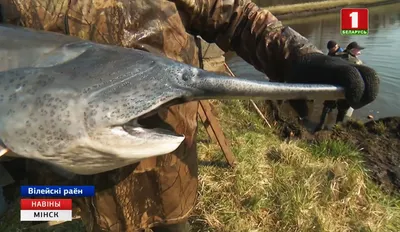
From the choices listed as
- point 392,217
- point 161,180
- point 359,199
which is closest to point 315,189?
point 359,199

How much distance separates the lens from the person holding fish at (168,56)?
5.97 feet

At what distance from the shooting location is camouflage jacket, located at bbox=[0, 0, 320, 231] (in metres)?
1.86

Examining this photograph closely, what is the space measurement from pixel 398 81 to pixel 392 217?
312 inches

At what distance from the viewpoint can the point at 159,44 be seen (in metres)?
1.98

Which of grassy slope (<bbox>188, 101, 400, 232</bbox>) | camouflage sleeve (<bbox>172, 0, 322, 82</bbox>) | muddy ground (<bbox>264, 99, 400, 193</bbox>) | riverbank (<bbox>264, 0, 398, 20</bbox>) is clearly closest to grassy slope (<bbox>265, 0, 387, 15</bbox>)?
riverbank (<bbox>264, 0, 398, 20</bbox>)

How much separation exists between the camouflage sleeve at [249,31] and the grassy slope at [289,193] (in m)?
1.97

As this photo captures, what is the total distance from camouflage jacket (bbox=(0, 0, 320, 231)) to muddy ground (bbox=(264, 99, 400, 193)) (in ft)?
11.9

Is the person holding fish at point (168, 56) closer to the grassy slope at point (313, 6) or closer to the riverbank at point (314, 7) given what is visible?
the riverbank at point (314, 7)

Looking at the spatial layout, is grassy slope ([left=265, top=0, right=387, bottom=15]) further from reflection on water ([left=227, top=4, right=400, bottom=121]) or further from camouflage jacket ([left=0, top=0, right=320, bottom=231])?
camouflage jacket ([left=0, top=0, right=320, bottom=231])

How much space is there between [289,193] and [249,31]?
2313mm

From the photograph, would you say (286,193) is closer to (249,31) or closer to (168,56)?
(249,31)

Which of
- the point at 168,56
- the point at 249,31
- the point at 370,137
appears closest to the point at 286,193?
the point at 249,31

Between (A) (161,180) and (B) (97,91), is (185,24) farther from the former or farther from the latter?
(B) (97,91)

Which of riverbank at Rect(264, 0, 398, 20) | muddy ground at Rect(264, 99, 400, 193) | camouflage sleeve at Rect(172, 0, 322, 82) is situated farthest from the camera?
riverbank at Rect(264, 0, 398, 20)
